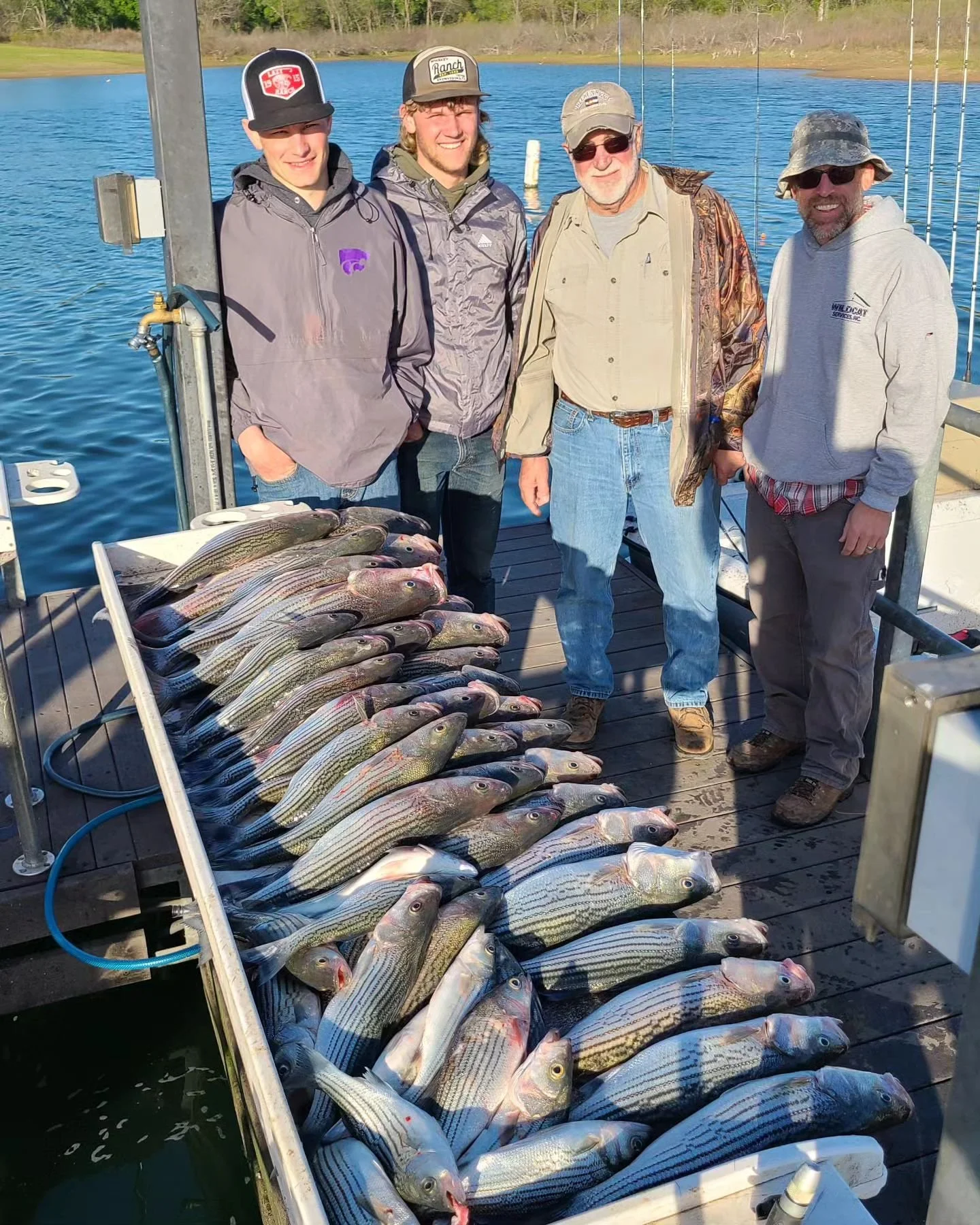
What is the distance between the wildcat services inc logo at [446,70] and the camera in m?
3.60

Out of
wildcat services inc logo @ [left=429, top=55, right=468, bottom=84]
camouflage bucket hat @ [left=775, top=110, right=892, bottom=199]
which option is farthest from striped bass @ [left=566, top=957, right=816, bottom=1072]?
wildcat services inc logo @ [left=429, top=55, right=468, bottom=84]

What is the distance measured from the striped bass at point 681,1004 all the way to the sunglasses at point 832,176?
2.03 meters

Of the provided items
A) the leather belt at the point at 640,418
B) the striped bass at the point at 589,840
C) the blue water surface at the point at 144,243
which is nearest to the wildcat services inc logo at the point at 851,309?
the leather belt at the point at 640,418

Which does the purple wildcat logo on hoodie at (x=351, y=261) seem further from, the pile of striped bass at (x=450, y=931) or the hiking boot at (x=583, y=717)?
the hiking boot at (x=583, y=717)

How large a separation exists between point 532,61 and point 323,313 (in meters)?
50.4

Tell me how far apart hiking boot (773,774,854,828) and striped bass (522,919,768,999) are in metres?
1.31

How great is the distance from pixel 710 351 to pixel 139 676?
6.44ft

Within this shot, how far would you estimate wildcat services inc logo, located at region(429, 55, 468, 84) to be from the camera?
360 centimetres

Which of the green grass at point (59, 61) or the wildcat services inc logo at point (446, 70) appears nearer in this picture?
the wildcat services inc logo at point (446, 70)

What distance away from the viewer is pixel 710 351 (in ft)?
11.7

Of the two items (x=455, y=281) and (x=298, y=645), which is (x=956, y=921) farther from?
(x=455, y=281)

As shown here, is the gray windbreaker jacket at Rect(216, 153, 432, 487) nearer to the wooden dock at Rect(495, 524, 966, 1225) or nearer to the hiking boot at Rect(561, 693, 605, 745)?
the hiking boot at Rect(561, 693, 605, 745)

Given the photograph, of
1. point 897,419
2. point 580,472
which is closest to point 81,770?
point 580,472

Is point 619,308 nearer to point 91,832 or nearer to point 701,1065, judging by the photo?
point 701,1065
